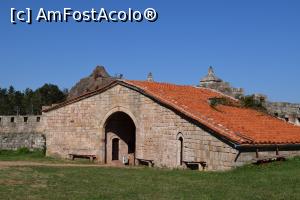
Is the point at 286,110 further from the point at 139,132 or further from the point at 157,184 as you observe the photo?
the point at 157,184

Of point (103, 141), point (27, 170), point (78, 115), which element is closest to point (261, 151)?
point (27, 170)

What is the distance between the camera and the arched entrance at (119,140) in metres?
25.5

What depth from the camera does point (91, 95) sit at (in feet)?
83.7

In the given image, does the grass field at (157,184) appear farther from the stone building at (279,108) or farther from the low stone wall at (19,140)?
the low stone wall at (19,140)

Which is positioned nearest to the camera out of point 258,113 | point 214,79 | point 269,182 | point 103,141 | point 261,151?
point 269,182

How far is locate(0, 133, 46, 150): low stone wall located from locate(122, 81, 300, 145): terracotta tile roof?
10.1 meters

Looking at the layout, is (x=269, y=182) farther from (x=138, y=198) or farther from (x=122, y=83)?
(x=122, y=83)

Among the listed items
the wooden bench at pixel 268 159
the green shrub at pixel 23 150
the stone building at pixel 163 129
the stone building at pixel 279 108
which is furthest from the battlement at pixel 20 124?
the wooden bench at pixel 268 159

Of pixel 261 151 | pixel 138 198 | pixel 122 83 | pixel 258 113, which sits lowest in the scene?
pixel 138 198

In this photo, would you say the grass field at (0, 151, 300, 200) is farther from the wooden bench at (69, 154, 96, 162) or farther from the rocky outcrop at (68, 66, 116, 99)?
the rocky outcrop at (68, 66, 116, 99)

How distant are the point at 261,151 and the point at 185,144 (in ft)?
11.4

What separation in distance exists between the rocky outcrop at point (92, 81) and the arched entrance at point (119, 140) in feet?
44.2

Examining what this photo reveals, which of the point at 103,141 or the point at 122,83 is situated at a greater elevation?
the point at 122,83

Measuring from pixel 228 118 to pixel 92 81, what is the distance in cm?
2360
